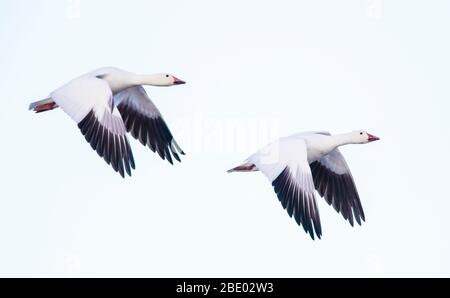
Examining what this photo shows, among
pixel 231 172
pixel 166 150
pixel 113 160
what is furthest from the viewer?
pixel 166 150

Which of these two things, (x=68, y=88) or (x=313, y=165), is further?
(x=313, y=165)

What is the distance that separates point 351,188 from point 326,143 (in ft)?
3.21

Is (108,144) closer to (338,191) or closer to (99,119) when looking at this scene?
(99,119)

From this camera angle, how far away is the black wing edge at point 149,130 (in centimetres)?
1479

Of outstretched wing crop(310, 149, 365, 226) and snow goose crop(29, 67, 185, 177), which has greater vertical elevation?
snow goose crop(29, 67, 185, 177)

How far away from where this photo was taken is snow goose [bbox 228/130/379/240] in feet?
42.1

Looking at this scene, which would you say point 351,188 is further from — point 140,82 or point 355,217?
point 140,82

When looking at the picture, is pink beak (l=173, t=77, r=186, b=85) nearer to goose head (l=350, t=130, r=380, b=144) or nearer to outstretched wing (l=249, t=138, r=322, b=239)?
outstretched wing (l=249, t=138, r=322, b=239)

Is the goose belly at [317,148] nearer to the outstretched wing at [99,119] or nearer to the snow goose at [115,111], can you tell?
the snow goose at [115,111]

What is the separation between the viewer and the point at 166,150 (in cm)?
1474

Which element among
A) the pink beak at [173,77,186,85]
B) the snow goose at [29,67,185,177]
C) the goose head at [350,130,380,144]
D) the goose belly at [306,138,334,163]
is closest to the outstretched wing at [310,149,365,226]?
the goose head at [350,130,380,144]

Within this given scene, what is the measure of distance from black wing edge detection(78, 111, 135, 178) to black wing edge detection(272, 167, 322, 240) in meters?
1.50

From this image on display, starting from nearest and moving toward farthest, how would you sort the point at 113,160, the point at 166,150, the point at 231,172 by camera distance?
the point at 113,160 < the point at 231,172 < the point at 166,150

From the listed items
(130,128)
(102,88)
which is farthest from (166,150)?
(102,88)
